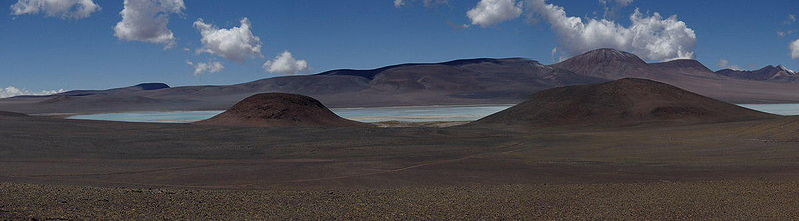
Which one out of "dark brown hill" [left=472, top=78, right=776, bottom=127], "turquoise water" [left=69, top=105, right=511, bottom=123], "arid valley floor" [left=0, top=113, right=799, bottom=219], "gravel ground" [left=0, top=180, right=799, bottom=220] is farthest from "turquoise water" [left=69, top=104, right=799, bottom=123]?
"gravel ground" [left=0, top=180, right=799, bottom=220]

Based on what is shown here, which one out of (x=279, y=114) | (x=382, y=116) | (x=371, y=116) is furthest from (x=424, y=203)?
(x=371, y=116)

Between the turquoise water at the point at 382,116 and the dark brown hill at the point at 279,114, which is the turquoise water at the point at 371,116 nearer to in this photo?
the turquoise water at the point at 382,116

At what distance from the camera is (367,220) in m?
11.7

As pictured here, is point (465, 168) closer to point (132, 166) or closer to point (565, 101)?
point (132, 166)

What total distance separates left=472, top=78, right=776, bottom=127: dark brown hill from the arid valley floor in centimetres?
1382

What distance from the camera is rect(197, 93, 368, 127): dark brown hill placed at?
57719 millimetres

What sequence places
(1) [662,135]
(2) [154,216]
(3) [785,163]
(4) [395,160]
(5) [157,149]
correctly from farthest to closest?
1. (1) [662,135]
2. (5) [157,149]
3. (4) [395,160]
4. (3) [785,163]
5. (2) [154,216]

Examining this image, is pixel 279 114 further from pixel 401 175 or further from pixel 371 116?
pixel 401 175

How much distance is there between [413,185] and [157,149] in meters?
17.0

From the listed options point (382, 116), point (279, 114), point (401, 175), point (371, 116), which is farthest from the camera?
point (371, 116)

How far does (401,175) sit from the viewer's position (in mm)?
20484

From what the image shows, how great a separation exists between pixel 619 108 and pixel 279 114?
27.8 metres

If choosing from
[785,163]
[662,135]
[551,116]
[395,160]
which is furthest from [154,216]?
[551,116]

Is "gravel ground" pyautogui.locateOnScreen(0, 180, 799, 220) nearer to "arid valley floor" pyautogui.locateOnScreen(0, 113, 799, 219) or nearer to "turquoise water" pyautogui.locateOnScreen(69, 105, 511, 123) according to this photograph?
"arid valley floor" pyautogui.locateOnScreen(0, 113, 799, 219)
